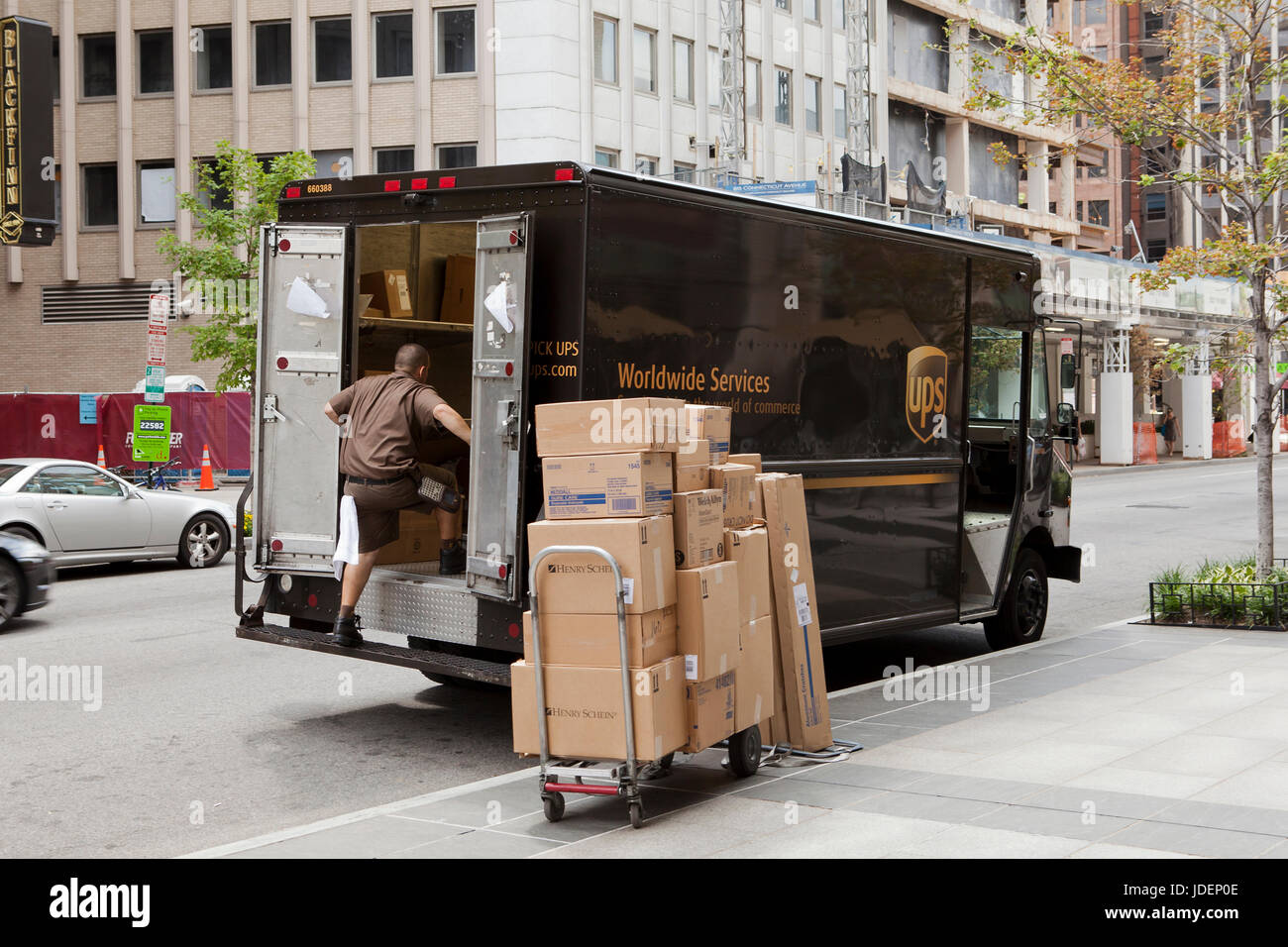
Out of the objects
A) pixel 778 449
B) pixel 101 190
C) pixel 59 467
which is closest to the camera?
pixel 778 449

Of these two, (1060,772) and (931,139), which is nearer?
(1060,772)

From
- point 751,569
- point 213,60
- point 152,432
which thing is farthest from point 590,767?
point 213,60

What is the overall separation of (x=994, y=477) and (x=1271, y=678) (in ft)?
9.92

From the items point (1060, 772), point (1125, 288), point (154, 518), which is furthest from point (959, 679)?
point (1125, 288)

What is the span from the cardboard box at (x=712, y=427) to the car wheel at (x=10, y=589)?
25.8 ft

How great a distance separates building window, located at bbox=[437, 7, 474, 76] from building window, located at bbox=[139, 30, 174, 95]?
8240 millimetres

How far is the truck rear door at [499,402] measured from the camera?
7.42 metres

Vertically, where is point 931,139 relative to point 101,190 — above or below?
above

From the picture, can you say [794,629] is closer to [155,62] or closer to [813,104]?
[155,62]

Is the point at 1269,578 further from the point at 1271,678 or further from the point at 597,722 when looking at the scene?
the point at 597,722

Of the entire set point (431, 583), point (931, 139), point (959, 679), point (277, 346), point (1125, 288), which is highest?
point (931, 139)

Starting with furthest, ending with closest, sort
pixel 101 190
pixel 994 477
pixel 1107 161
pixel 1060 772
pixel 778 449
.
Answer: pixel 1107 161, pixel 101 190, pixel 994 477, pixel 778 449, pixel 1060 772

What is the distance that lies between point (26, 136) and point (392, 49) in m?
14.4

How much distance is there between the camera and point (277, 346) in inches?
342
